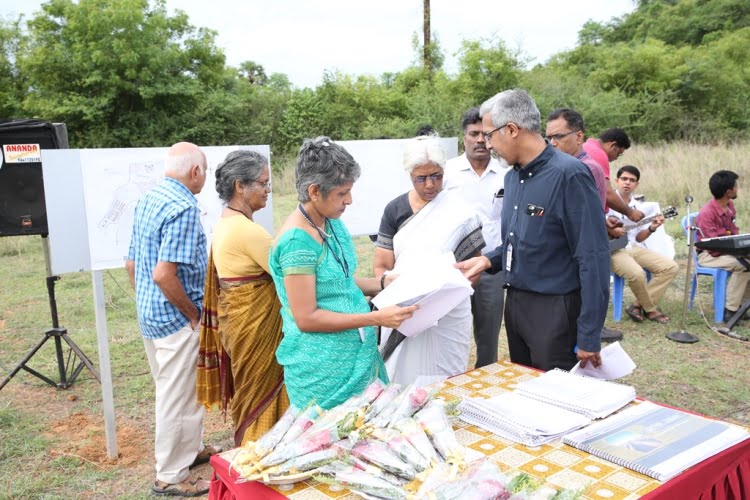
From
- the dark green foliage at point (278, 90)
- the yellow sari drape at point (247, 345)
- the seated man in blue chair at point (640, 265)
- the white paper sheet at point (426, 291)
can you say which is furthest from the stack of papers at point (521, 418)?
the dark green foliage at point (278, 90)

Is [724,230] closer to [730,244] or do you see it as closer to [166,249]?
[730,244]

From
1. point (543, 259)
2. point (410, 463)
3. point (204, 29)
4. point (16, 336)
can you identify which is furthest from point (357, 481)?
point (204, 29)

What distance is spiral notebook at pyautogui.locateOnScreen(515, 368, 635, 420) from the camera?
1.90 meters

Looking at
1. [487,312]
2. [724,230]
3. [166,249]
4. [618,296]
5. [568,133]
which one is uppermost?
[568,133]

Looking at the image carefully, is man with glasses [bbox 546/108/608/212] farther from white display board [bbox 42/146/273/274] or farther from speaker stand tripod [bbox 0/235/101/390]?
speaker stand tripod [bbox 0/235/101/390]

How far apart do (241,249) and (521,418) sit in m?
1.39

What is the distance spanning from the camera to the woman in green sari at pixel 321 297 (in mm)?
2045

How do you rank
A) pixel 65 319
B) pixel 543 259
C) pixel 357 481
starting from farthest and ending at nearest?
pixel 65 319 < pixel 543 259 < pixel 357 481

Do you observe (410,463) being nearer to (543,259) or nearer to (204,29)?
(543,259)

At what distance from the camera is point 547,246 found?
2508mm

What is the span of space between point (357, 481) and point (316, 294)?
77 cm

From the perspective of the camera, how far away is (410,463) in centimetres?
151

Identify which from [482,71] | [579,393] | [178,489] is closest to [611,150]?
[579,393]

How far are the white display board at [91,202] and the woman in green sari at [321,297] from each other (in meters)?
1.65
